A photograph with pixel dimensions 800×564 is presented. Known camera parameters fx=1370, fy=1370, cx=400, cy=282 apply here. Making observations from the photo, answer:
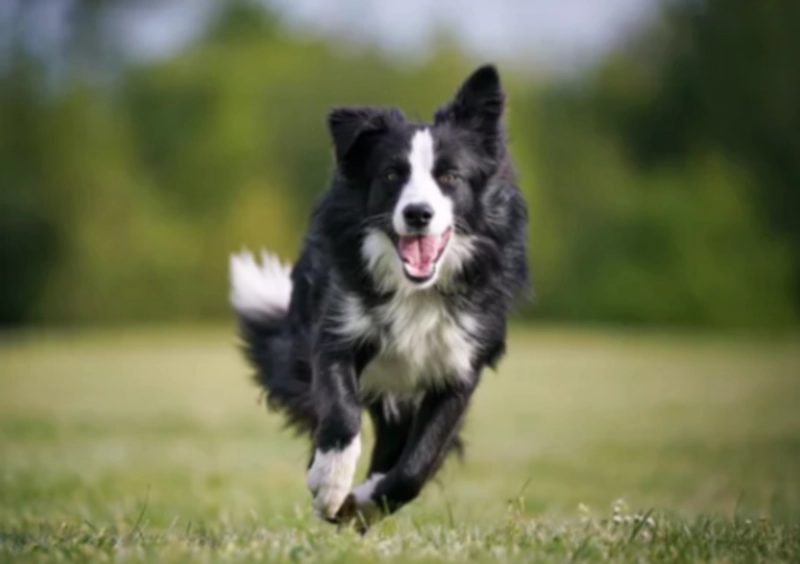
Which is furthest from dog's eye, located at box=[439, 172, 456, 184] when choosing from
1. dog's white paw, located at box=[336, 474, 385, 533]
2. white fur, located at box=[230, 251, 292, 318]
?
white fur, located at box=[230, 251, 292, 318]

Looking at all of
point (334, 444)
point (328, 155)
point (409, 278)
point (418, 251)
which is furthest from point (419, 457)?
point (328, 155)

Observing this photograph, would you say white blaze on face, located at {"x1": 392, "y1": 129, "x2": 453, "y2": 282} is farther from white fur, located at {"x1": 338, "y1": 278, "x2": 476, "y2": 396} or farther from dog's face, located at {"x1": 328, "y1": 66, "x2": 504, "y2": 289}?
white fur, located at {"x1": 338, "y1": 278, "x2": 476, "y2": 396}

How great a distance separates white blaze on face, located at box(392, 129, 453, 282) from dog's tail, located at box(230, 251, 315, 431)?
4.33ft

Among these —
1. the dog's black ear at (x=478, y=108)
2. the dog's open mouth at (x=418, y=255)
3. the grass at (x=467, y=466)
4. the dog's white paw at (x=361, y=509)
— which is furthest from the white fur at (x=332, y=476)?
the dog's black ear at (x=478, y=108)

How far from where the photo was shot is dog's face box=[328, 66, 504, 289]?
20.3 ft

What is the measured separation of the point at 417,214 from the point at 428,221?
0.07 metres

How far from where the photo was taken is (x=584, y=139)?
53.4 meters

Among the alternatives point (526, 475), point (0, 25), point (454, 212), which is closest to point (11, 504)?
point (454, 212)

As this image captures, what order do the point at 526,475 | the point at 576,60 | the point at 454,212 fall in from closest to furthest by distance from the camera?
→ the point at 454,212, the point at 526,475, the point at 576,60

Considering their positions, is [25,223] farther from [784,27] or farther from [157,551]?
[157,551]

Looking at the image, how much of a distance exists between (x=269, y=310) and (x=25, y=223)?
1434 inches

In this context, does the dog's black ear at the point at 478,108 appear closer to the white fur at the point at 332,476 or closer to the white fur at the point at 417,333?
the white fur at the point at 417,333

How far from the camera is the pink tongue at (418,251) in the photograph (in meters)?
6.22

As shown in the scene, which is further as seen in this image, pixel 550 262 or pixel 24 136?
pixel 550 262
